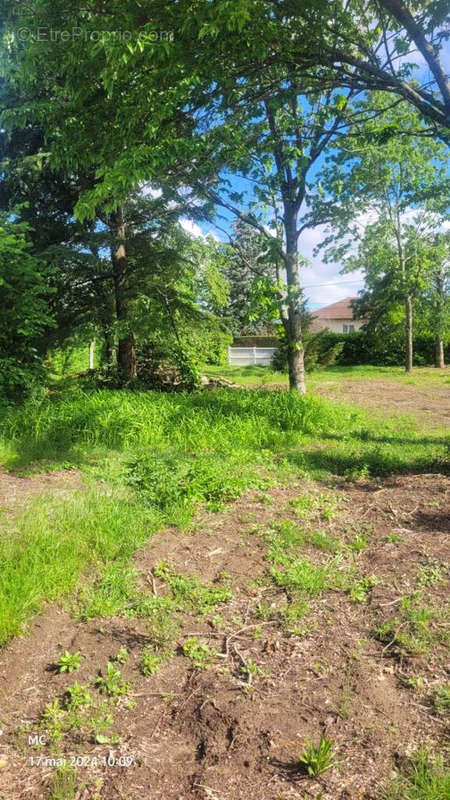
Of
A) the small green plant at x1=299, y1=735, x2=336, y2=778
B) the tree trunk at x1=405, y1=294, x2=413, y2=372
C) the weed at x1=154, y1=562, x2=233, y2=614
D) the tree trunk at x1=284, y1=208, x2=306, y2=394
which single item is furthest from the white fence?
the small green plant at x1=299, y1=735, x2=336, y2=778

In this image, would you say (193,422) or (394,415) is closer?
(193,422)

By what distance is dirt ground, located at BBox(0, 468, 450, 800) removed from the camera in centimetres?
175

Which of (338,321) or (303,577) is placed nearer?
(303,577)

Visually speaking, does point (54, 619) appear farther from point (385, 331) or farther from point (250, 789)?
point (385, 331)

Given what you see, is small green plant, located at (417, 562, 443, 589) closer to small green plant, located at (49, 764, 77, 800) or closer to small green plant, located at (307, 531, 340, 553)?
small green plant, located at (307, 531, 340, 553)

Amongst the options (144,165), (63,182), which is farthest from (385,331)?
(144,165)

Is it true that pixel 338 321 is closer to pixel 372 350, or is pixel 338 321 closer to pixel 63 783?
pixel 372 350

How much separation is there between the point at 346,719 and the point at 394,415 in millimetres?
7752

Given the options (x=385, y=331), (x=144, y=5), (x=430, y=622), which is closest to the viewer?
(x=430, y=622)

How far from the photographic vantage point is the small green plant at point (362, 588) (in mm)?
2871

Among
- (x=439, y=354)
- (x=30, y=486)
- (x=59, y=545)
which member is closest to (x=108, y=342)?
(x=30, y=486)

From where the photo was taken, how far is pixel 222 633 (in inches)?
102

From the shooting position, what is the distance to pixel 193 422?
6836mm

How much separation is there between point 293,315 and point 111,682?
8.02 meters
